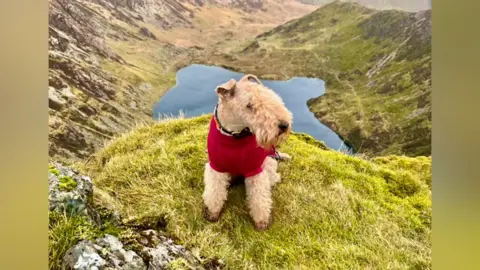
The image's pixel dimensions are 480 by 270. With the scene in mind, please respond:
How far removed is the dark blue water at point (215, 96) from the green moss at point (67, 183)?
0.56m

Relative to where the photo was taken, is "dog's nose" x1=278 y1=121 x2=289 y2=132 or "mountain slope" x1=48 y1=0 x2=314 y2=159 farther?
"mountain slope" x1=48 y1=0 x2=314 y2=159

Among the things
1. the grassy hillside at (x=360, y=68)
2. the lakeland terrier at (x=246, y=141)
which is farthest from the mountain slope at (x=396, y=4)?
the lakeland terrier at (x=246, y=141)

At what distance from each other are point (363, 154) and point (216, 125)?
0.90m

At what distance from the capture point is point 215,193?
2.06 meters

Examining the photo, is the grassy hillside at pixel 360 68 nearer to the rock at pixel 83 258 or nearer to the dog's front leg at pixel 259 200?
the dog's front leg at pixel 259 200

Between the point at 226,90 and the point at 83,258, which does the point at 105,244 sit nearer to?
the point at 83,258

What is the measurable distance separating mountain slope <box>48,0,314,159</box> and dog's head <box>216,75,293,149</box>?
513 mm

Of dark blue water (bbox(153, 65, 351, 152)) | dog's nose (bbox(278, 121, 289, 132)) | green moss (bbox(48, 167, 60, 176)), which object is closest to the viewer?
dog's nose (bbox(278, 121, 289, 132))

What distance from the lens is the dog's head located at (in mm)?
1843

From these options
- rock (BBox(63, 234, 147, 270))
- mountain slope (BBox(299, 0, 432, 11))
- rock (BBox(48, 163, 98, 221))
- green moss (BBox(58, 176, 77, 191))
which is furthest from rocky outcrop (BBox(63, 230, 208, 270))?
mountain slope (BBox(299, 0, 432, 11))

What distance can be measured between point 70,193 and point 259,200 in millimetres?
906

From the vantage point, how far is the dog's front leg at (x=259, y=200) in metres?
2.07

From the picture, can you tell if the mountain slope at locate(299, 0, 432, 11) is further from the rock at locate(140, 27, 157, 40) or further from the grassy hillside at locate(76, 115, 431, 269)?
the rock at locate(140, 27, 157, 40)
